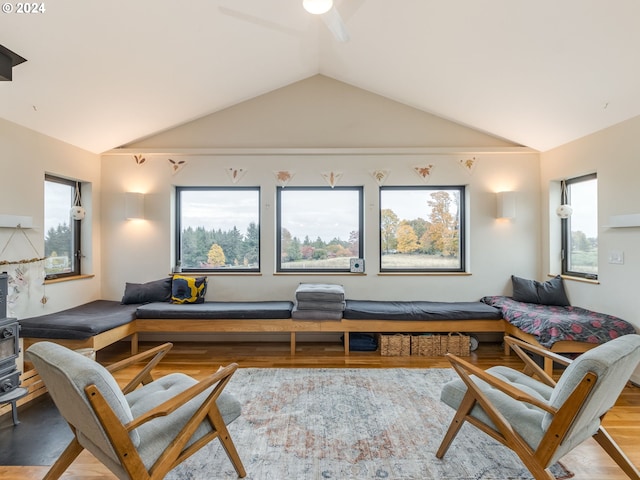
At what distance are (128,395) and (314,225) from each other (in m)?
2.90

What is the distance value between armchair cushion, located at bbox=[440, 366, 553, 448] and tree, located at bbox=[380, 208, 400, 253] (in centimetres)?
228

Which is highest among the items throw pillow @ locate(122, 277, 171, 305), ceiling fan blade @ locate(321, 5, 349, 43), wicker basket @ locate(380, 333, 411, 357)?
ceiling fan blade @ locate(321, 5, 349, 43)

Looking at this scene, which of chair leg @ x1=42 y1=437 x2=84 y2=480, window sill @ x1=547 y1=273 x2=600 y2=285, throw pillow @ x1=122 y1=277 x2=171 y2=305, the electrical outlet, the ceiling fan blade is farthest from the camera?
throw pillow @ x1=122 y1=277 x2=171 y2=305

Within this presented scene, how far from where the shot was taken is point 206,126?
13.4 feet

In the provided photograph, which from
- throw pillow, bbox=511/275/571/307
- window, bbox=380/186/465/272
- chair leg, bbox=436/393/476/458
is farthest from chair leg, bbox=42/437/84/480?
throw pillow, bbox=511/275/571/307

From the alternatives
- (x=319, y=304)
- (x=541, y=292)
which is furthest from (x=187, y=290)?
(x=541, y=292)

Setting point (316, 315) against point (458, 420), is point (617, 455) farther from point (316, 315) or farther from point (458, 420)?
point (316, 315)

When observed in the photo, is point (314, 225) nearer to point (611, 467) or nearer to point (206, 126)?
point (206, 126)

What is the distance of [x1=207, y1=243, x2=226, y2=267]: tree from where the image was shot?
423cm

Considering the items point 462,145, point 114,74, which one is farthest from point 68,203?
point 462,145

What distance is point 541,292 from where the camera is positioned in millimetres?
3676

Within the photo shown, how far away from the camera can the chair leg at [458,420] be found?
5.50 feet

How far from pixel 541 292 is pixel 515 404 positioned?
260cm

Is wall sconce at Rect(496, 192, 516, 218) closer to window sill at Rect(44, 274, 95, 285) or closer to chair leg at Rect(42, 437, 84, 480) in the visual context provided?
chair leg at Rect(42, 437, 84, 480)
